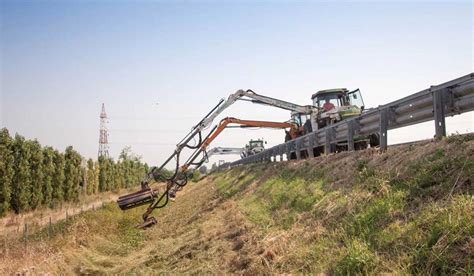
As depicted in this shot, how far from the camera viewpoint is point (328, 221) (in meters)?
6.12

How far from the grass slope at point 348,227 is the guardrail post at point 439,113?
0.29 metres

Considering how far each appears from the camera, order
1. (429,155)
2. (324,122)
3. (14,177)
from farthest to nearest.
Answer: (14,177)
(324,122)
(429,155)

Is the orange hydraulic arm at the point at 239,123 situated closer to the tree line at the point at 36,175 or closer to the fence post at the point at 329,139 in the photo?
the fence post at the point at 329,139

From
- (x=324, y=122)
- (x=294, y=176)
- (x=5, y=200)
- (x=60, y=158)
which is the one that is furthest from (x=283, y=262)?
(x=60, y=158)

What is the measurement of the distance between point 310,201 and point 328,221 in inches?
62.0

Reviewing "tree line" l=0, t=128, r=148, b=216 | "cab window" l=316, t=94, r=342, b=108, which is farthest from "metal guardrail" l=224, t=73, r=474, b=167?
"tree line" l=0, t=128, r=148, b=216

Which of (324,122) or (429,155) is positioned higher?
(324,122)

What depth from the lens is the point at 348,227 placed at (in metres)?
5.42

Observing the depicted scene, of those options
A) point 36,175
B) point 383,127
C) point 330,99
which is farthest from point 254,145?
point 383,127

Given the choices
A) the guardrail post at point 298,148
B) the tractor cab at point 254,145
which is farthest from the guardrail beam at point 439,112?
the tractor cab at point 254,145

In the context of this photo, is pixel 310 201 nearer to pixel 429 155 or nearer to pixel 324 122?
pixel 429 155

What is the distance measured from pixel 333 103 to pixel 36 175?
26.7 metres

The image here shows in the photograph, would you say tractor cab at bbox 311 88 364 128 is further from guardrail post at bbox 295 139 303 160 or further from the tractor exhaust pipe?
the tractor exhaust pipe

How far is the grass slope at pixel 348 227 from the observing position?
4059mm
